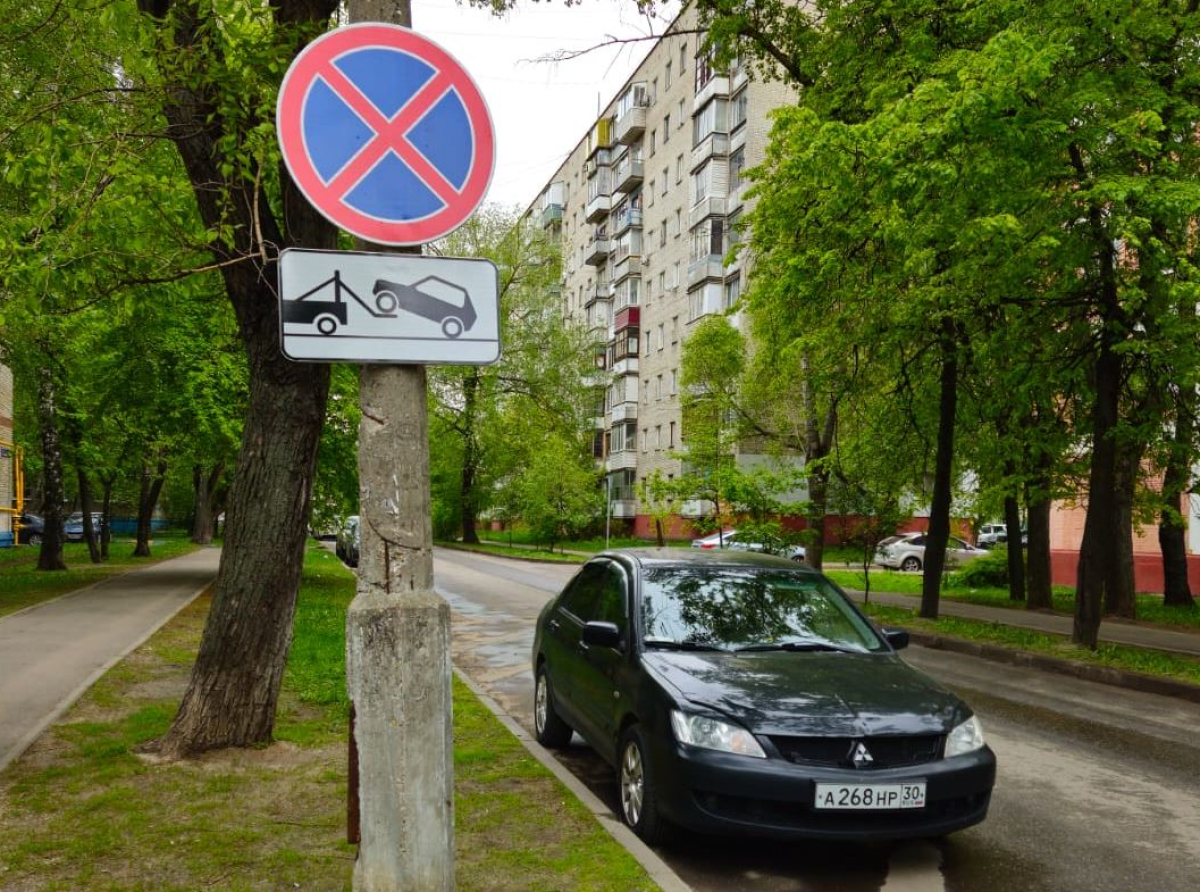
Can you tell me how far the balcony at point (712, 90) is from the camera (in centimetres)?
4934

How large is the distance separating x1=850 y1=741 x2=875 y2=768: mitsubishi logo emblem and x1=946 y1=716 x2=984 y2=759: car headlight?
0.46 m

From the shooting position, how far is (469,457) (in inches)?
2004

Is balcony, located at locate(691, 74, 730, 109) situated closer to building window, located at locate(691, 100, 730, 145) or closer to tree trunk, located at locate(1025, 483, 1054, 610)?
building window, located at locate(691, 100, 730, 145)

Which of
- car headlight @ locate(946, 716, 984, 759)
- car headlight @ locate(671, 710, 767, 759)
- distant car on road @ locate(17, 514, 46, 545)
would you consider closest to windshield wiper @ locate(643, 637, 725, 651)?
car headlight @ locate(671, 710, 767, 759)

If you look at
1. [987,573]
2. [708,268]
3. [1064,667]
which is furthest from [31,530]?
[1064,667]

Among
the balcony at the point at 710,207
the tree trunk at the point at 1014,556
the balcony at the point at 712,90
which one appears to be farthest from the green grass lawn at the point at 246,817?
the balcony at the point at 712,90

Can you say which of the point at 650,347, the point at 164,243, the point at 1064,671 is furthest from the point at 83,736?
the point at 650,347

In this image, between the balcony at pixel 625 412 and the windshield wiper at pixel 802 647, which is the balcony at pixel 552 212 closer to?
the balcony at pixel 625 412

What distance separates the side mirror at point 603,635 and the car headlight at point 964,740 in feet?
6.11

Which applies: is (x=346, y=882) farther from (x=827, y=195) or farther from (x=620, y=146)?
(x=620, y=146)

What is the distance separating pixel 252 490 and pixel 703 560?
2923mm

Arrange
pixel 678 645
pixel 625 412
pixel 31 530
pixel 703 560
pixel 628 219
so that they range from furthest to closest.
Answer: pixel 628 219, pixel 625 412, pixel 31 530, pixel 703 560, pixel 678 645

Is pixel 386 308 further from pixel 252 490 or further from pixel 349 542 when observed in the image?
pixel 349 542

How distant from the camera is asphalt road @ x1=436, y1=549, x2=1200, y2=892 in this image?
4.98m
